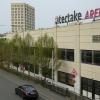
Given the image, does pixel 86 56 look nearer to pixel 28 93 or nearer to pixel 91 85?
pixel 91 85

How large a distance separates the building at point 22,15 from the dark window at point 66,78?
72567 millimetres

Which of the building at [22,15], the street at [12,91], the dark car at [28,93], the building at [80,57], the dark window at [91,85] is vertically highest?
the building at [22,15]

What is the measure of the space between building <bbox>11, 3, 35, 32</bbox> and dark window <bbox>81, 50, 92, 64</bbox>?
258 feet

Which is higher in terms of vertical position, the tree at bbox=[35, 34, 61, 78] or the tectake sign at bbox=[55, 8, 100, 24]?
the tectake sign at bbox=[55, 8, 100, 24]

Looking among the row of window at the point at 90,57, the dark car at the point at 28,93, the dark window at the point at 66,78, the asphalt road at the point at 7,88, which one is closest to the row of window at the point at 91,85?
the row of window at the point at 90,57

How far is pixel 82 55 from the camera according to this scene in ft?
132

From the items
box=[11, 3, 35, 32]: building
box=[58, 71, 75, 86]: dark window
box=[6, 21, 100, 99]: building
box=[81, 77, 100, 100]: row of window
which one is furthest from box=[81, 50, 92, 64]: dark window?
box=[11, 3, 35, 32]: building

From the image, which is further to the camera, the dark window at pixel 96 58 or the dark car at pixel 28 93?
the dark window at pixel 96 58

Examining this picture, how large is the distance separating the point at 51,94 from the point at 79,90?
12.6 feet

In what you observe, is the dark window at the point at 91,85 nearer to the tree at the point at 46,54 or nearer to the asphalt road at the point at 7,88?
the asphalt road at the point at 7,88

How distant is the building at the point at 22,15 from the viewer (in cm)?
11856

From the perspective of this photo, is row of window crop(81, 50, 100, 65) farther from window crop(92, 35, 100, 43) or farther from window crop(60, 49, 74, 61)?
window crop(60, 49, 74, 61)

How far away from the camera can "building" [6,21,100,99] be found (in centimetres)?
3731

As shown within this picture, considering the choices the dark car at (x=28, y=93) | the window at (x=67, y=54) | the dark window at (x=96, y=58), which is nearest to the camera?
the dark car at (x=28, y=93)
